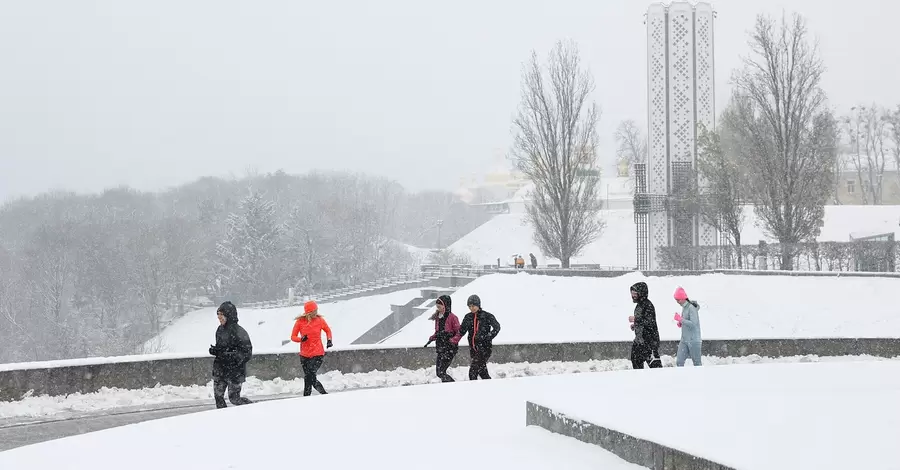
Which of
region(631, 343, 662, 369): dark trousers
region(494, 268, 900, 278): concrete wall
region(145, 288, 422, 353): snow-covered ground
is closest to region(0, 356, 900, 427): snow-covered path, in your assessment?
region(631, 343, 662, 369): dark trousers

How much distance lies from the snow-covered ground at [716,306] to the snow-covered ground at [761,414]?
52.3 feet

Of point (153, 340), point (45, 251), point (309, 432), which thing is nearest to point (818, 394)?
point (309, 432)

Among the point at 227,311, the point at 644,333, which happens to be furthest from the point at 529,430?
the point at 227,311

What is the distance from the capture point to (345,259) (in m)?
86.1

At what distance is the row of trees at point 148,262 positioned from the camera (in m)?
69.4

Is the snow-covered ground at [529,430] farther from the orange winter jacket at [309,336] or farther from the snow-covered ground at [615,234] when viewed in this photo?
the snow-covered ground at [615,234]

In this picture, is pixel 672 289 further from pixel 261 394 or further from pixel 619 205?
pixel 619 205

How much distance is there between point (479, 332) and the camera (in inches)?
532

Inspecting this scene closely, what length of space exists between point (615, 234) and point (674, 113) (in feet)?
143

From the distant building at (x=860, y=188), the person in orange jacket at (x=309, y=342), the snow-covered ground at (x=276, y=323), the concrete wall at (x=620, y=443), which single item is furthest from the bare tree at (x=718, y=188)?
the distant building at (x=860, y=188)

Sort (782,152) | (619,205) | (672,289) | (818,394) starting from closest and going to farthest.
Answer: (818,394) < (672,289) < (782,152) < (619,205)

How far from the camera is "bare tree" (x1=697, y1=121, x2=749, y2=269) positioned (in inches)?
1644

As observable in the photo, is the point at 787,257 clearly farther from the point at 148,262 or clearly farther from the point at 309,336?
the point at 148,262

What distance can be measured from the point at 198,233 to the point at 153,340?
74.7 ft
